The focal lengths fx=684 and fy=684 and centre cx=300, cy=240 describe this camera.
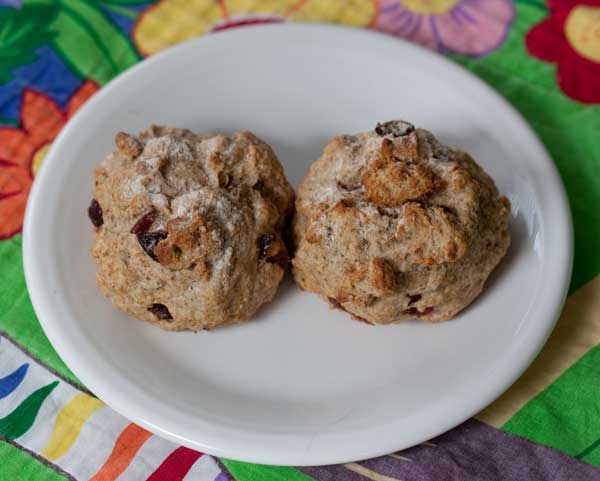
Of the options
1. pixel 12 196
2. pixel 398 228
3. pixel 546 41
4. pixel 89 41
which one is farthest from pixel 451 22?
pixel 12 196

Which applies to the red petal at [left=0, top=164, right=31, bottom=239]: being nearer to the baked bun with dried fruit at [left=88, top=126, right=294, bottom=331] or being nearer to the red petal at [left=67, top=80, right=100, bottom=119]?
the red petal at [left=67, top=80, right=100, bottom=119]

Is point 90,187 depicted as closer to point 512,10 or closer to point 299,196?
point 299,196

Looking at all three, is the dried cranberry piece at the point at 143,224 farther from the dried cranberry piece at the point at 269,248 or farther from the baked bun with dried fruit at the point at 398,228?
the baked bun with dried fruit at the point at 398,228

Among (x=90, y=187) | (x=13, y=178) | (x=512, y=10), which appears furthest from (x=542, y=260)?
(x=13, y=178)

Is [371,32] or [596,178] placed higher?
[371,32]

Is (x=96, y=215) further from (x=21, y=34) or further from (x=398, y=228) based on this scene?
(x=21, y=34)

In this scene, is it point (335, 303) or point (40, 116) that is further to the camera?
point (40, 116)
